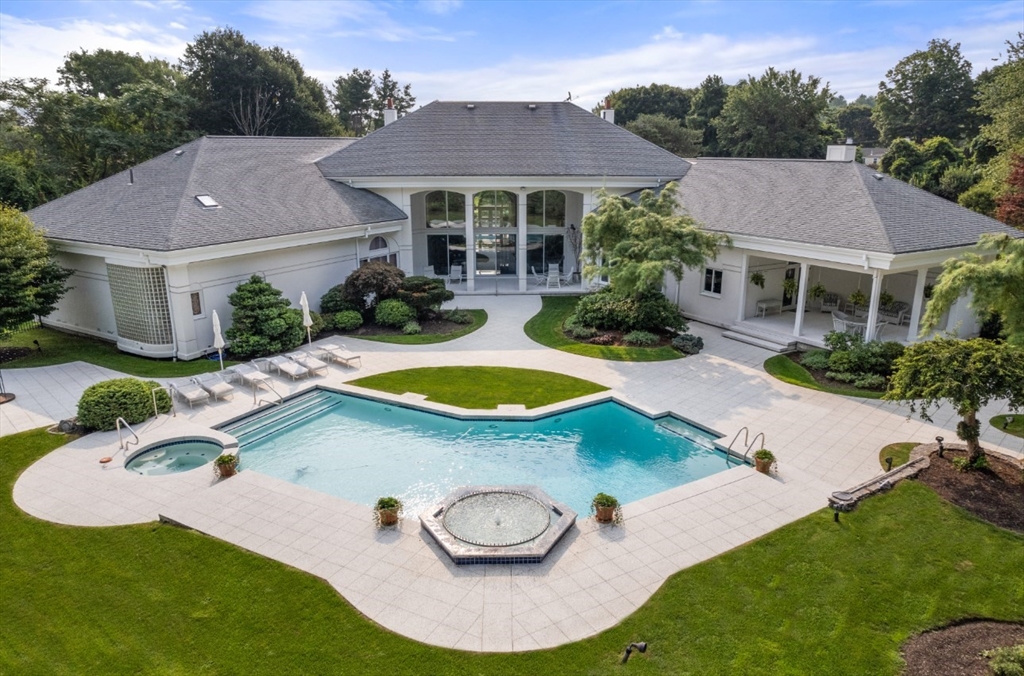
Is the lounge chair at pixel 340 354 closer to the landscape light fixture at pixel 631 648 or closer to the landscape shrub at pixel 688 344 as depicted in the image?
the landscape shrub at pixel 688 344

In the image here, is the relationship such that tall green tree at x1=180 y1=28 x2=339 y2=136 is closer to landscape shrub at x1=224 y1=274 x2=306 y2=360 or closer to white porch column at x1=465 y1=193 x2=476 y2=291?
white porch column at x1=465 y1=193 x2=476 y2=291

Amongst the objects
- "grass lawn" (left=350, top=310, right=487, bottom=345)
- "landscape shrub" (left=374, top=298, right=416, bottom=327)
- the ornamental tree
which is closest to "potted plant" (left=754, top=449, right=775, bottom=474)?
the ornamental tree

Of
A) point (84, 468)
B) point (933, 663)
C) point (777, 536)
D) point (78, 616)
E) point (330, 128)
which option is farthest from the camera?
point (330, 128)

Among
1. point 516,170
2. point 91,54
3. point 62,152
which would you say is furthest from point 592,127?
point 91,54

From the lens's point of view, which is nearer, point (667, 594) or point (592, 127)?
point (667, 594)

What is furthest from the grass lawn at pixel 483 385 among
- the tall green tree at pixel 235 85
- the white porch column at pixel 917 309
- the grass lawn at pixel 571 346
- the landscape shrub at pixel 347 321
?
the tall green tree at pixel 235 85

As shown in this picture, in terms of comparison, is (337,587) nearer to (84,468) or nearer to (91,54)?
(84,468)
